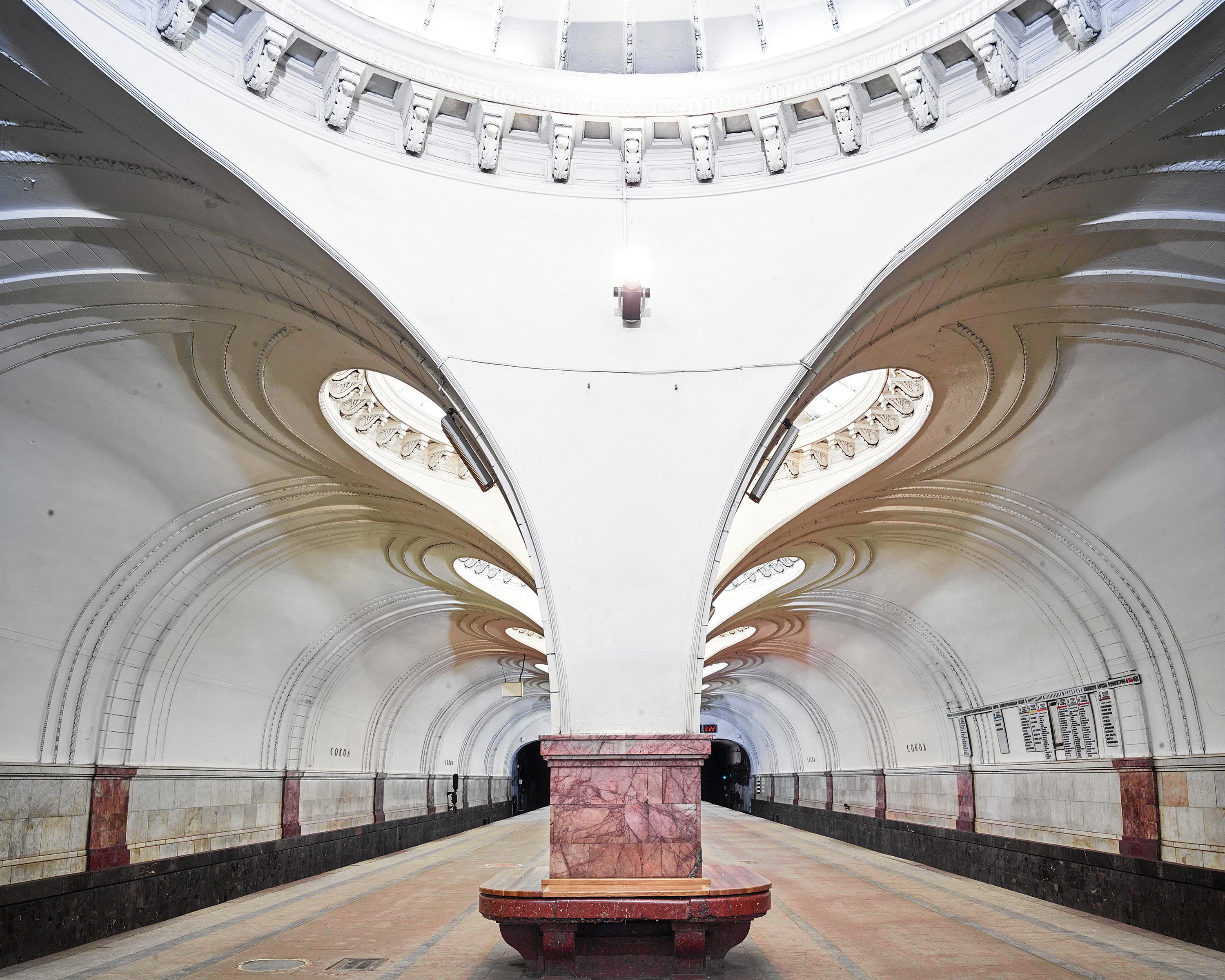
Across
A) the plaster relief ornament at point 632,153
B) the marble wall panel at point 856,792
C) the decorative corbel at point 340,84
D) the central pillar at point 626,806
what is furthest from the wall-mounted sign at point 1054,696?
the decorative corbel at point 340,84

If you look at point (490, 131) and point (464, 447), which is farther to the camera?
point (464, 447)

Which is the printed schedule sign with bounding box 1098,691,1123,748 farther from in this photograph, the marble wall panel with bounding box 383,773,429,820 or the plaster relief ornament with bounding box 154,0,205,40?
the marble wall panel with bounding box 383,773,429,820

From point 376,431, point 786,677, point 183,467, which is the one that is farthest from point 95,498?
point 786,677

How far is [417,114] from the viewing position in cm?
772

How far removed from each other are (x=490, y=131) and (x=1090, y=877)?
11.6m

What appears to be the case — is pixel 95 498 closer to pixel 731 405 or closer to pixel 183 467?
pixel 183 467

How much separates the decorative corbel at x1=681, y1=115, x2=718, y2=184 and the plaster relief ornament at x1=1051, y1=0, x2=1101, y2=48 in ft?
8.72

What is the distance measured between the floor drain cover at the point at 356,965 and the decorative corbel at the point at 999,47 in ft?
28.8

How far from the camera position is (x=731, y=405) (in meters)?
8.09

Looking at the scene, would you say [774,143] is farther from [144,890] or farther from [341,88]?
[144,890]

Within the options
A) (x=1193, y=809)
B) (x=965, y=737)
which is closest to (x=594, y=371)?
(x=1193, y=809)

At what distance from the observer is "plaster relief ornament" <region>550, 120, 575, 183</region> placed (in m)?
7.96

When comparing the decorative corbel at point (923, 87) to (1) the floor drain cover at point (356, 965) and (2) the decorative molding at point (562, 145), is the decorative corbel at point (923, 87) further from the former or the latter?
(1) the floor drain cover at point (356, 965)

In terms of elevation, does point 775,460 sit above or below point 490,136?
below
